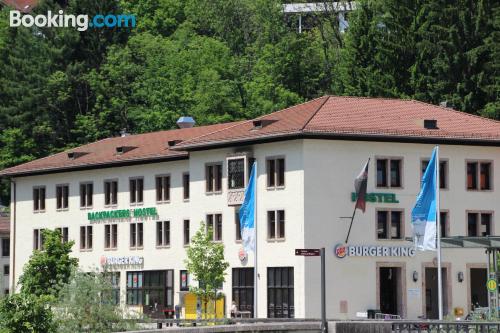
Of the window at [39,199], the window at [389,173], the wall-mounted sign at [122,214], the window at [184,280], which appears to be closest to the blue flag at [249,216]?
the window at [389,173]

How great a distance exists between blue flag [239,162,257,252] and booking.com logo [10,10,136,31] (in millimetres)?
65807

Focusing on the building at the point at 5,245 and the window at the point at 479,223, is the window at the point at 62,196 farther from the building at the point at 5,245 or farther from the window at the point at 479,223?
the window at the point at 479,223

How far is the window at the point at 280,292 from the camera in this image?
85.1m

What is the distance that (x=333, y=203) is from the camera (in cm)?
8556

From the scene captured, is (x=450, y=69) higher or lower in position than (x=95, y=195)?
higher

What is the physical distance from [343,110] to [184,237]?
1307cm

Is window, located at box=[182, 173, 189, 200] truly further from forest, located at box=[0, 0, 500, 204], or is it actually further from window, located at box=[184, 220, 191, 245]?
forest, located at box=[0, 0, 500, 204]

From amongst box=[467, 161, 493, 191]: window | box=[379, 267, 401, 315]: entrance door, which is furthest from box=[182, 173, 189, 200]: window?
box=[467, 161, 493, 191]: window

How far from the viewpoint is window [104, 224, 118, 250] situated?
336 ft

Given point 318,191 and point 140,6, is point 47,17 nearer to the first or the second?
point 140,6

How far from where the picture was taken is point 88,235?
105 m

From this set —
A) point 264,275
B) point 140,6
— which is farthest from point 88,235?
point 140,6

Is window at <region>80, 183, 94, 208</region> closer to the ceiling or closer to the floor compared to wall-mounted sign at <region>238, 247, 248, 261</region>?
closer to the ceiling

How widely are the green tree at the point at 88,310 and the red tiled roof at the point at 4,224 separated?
Answer: 243 ft
